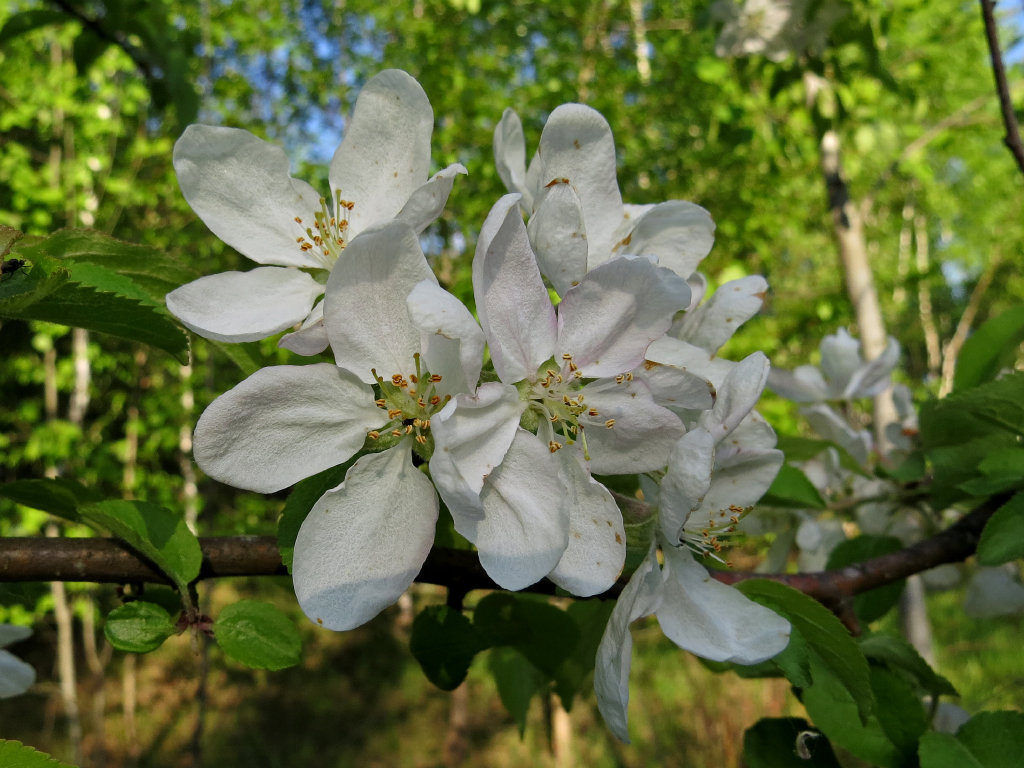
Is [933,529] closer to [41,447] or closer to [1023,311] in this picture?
[1023,311]

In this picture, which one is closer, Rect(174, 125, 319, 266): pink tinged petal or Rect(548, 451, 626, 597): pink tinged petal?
Rect(548, 451, 626, 597): pink tinged petal

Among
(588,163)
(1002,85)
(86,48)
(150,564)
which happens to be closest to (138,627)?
(150,564)

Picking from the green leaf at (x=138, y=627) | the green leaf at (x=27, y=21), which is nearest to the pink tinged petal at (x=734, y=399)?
the green leaf at (x=138, y=627)

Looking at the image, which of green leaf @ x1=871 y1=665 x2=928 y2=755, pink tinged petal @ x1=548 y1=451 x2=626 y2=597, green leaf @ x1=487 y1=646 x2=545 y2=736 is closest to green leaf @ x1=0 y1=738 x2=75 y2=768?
pink tinged petal @ x1=548 y1=451 x2=626 y2=597

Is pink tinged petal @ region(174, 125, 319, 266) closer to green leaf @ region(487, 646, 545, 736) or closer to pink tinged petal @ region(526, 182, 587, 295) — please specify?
pink tinged petal @ region(526, 182, 587, 295)

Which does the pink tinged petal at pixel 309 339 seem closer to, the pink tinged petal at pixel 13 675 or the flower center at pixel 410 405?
the flower center at pixel 410 405
